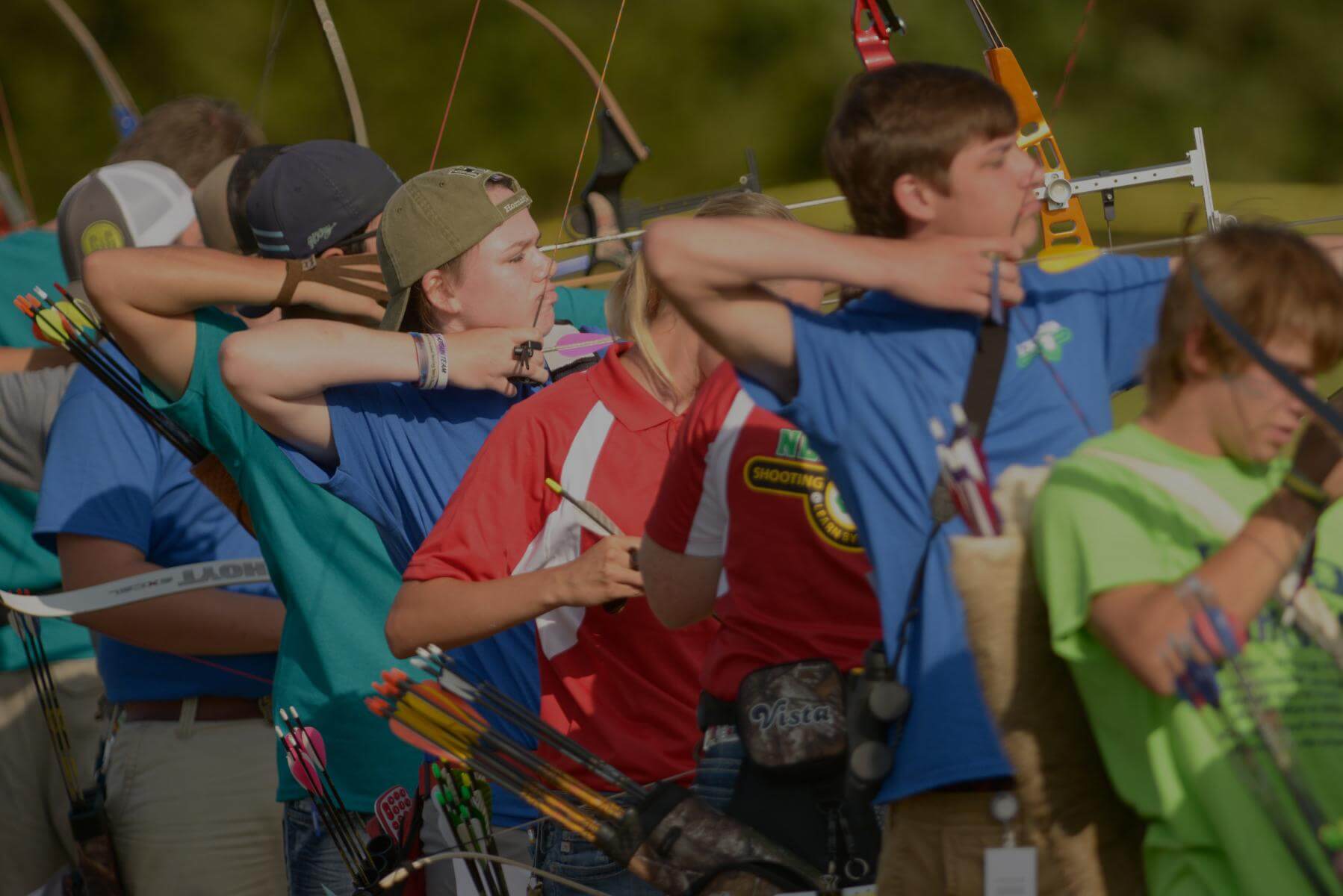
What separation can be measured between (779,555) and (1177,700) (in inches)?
21.1

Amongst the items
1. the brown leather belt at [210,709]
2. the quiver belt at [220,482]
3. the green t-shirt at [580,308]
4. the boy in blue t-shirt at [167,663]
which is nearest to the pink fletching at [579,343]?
the green t-shirt at [580,308]

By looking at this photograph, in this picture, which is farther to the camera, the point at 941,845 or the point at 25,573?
the point at 25,573

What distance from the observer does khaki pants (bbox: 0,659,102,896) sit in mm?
3244

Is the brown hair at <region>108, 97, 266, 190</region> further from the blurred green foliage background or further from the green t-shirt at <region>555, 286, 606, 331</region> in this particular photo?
the blurred green foliage background

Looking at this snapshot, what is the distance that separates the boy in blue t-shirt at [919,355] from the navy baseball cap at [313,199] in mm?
1229

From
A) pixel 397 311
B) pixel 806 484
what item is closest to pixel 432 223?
pixel 397 311

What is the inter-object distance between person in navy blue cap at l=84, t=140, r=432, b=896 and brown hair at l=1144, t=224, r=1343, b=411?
1536 mm

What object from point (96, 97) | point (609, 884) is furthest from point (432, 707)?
point (96, 97)

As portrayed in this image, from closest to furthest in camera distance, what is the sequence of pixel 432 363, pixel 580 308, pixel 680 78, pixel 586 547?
pixel 586 547
pixel 432 363
pixel 580 308
pixel 680 78

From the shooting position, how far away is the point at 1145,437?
4.39ft

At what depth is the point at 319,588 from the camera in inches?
100

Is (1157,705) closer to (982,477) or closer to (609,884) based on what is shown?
(982,477)

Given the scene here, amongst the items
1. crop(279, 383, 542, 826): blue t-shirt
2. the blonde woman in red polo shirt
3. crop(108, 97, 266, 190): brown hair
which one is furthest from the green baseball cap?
crop(108, 97, 266, 190): brown hair

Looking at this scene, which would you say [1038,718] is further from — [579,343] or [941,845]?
[579,343]
